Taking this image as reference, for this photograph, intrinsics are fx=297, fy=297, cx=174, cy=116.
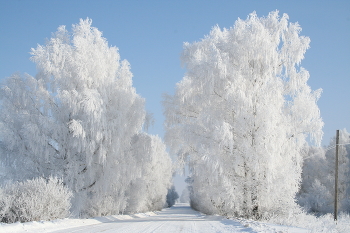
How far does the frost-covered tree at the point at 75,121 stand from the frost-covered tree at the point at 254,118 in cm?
505

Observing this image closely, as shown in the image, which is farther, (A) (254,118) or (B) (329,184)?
(B) (329,184)

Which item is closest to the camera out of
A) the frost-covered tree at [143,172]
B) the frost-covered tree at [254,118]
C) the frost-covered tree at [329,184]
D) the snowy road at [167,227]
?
the snowy road at [167,227]

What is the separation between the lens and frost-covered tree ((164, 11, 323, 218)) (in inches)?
524

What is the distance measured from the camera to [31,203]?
10.0 m

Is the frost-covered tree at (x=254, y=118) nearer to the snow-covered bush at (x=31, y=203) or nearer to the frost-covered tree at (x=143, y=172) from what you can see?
the frost-covered tree at (x=143, y=172)

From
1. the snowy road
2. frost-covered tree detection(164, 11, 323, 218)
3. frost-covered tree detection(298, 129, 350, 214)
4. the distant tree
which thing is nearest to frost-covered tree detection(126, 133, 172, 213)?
frost-covered tree detection(164, 11, 323, 218)

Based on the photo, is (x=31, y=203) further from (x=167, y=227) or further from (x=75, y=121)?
(x=75, y=121)

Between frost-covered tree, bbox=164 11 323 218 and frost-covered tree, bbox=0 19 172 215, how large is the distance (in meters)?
5.05

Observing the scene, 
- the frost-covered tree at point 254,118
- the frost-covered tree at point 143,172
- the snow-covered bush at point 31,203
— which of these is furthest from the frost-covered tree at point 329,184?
the snow-covered bush at point 31,203

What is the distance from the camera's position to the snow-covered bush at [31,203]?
9930mm

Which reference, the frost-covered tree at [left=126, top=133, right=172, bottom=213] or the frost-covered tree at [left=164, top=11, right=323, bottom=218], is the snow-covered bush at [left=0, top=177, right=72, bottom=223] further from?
the frost-covered tree at [left=126, top=133, right=172, bottom=213]

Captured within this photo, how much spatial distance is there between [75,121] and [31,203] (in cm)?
651

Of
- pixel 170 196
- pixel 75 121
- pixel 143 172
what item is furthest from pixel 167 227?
pixel 170 196

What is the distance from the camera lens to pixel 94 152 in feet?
58.6
